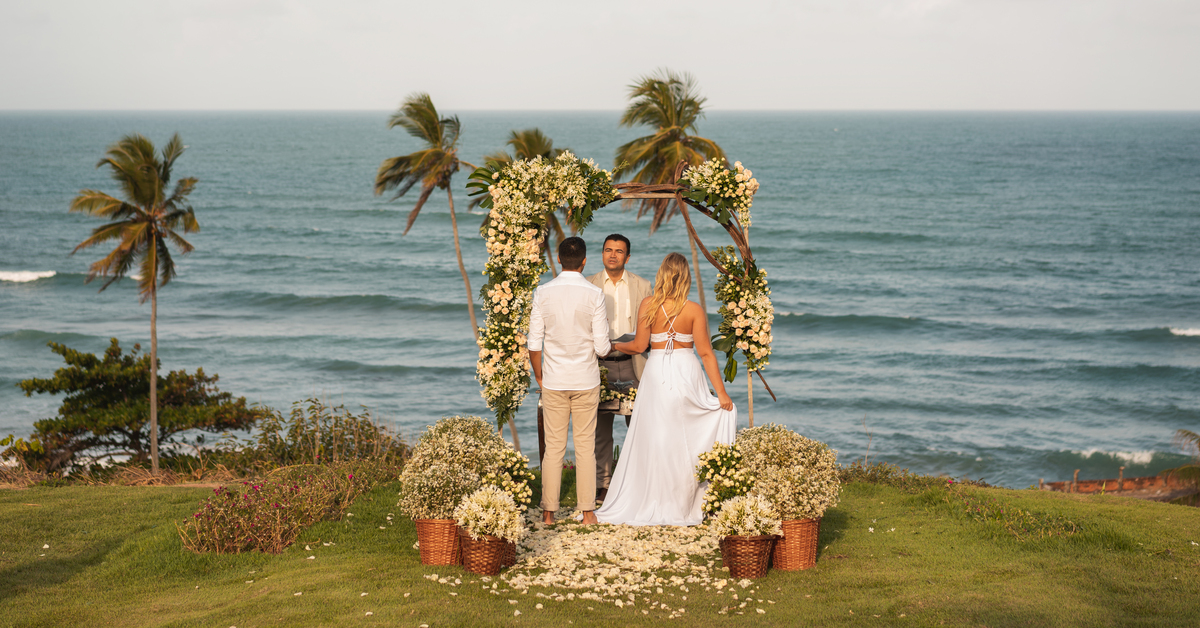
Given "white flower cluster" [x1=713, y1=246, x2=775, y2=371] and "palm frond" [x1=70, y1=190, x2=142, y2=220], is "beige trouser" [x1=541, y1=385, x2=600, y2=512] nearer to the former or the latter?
"white flower cluster" [x1=713, y1=246, x2=775, y2=371]

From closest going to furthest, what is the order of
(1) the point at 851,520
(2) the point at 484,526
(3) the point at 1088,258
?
(2) the point at 484,526, (1) the point at 851,520, (3) the point at 1088,258

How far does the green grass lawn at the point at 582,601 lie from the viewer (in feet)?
17.4

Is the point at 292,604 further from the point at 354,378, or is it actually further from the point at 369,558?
the point at 354,378

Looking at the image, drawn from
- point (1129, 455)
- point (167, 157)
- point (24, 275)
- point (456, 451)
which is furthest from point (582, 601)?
point (24, 275)

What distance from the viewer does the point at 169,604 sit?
5625 millimetres

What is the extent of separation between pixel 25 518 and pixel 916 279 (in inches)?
1475

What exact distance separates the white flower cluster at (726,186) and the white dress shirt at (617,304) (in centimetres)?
113

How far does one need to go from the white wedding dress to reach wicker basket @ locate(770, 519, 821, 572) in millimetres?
1165

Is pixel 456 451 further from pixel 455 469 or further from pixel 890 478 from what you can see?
pixel 890 478

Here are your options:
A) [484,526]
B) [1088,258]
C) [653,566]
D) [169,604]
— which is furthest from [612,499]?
[1088,258]

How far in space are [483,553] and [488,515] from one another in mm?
297

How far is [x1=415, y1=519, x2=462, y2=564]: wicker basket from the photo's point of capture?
6.21 m

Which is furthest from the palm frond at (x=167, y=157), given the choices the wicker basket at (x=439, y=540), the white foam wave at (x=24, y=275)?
the white foam wave at (x=24, y=275)

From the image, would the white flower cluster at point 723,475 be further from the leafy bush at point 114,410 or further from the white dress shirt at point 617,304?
the leafy bush at point 114,410
